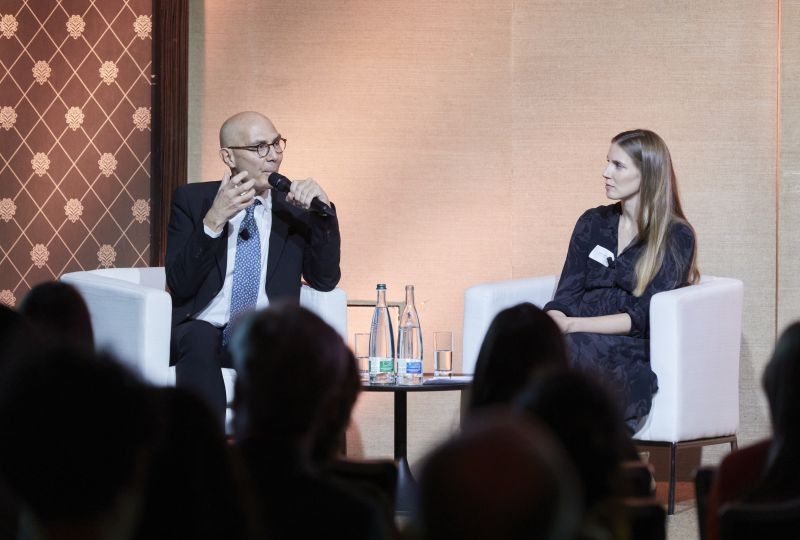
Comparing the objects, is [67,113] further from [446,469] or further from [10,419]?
[446,469]

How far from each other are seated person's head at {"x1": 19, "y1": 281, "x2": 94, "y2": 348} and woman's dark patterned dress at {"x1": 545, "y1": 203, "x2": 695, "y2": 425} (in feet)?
6.60

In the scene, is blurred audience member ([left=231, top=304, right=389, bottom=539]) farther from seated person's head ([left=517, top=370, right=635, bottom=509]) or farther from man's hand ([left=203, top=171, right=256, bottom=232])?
man's hand ([left=203, top=171, right=256, bottom=232])

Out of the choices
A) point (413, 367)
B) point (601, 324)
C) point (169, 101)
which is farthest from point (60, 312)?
point (169, 101)

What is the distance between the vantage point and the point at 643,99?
4668 mm

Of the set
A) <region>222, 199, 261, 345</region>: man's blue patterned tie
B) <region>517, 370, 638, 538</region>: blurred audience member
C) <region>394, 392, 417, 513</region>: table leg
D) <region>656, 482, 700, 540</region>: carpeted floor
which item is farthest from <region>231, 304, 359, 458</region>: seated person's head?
<region>222, 199, 261, 345</region>: man's blue patterned tie

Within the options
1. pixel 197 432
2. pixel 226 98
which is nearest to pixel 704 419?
pixel 226 98

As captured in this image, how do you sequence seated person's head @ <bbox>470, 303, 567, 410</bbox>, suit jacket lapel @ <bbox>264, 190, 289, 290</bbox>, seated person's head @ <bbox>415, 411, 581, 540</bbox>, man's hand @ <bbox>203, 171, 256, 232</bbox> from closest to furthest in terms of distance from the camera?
seated person's head @ <bbox>415, 411, 581, 540</bbox> < seated person's head @ <bbox>470, 303, 567, 410</bbox> < man's hand @ <bbox>203, 171, 256, 232</bbox> < suit jacket lapel @ <bbox>264, 190, 289, 290</bbox>

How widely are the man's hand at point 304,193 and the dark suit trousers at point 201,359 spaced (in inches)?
21.5

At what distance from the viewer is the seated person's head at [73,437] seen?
3.40 feet

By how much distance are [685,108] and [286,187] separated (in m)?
1.85

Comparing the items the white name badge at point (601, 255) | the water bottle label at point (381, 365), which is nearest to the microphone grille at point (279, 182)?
the water bottle label at point (381, 365)

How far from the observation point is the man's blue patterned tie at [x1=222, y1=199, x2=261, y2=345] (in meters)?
4.02

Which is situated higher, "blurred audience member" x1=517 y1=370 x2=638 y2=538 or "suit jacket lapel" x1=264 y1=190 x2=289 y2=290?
"suit jacket lapel" x1=264 y1=190 x2=289 y2=290

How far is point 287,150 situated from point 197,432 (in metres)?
3.87
